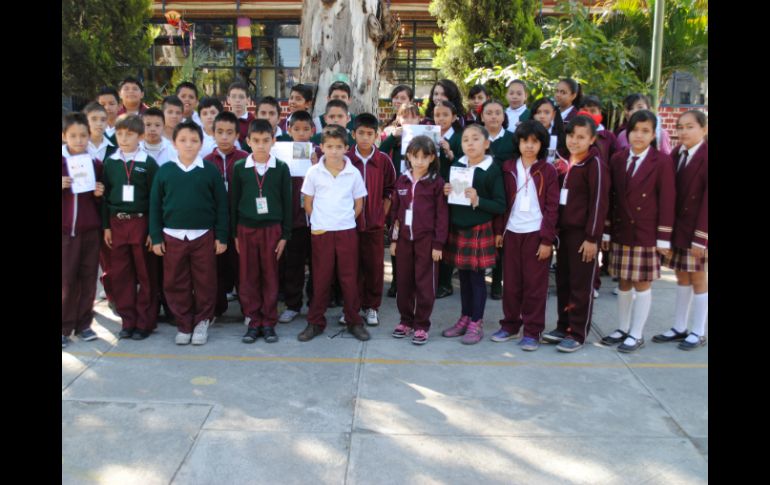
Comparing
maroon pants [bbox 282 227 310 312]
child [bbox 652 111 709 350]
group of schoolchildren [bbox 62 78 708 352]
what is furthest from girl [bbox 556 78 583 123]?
maroon pants [bbox 282 227 310 312]

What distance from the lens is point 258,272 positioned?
5.06 m

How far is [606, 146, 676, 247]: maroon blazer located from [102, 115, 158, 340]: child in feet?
11.7

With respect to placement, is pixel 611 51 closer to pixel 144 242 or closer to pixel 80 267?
pixel 144 242

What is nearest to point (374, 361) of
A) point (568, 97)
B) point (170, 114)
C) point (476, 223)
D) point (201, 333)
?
point (476, 223)

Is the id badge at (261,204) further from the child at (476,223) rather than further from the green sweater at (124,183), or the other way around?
the child at (476,223)

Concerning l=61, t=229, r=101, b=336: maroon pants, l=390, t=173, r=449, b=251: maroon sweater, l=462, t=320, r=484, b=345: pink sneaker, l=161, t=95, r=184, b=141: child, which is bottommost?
l=462, t=320, r=484, b=345: pink sneaker

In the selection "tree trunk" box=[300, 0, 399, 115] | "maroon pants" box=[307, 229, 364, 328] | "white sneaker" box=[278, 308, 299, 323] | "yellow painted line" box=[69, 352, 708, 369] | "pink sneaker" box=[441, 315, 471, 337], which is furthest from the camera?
"tree trunk" box=[300, 0, 399, 115]

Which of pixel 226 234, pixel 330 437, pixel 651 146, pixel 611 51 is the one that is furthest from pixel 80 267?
pixel 611 51

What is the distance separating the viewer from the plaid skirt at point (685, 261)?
4793mm

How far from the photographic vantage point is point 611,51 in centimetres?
766

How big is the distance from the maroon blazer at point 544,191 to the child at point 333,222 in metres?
1.14

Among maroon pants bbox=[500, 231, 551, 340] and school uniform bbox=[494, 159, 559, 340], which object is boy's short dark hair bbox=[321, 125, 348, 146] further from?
maroon pants bbox=[500, 231, 551, 340]

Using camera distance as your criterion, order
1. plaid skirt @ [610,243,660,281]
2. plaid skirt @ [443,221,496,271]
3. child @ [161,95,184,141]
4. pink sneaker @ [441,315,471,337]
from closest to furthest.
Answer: plaid skirt @ [610,243,660,281]
plaid skirt @ [443,221,496,271]
pink sneaker @ [441,315,471,337]
child @ [161,95,184,141]

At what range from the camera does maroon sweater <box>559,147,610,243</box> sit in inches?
183
